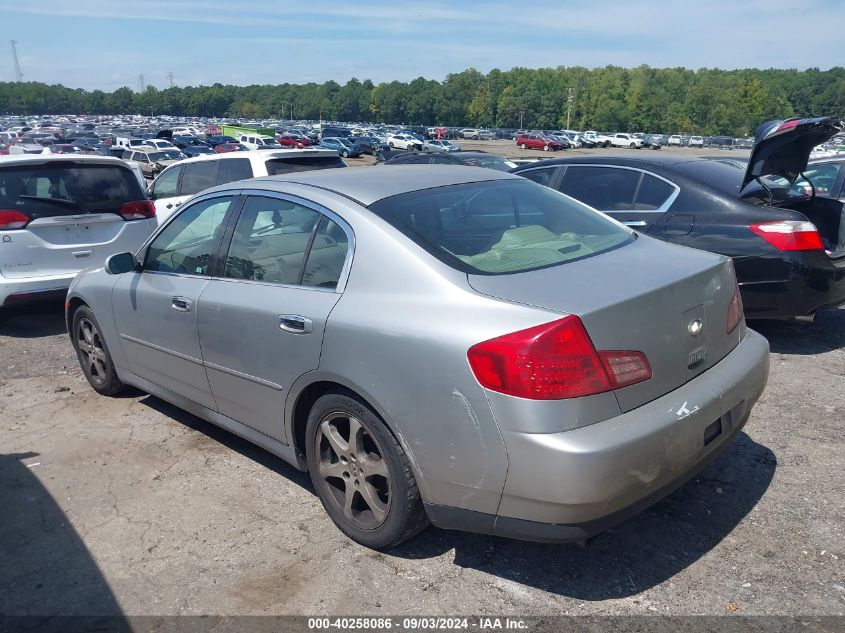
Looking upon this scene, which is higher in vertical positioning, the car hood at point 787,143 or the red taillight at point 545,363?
the car hood at point 787,143

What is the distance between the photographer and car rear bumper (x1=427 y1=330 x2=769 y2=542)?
7.91ft

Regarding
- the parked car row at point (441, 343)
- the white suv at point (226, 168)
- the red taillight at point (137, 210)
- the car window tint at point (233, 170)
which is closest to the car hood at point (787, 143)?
the parked car row at point (441, 343)

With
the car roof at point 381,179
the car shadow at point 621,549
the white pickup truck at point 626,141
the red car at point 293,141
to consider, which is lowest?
the white pickup truck at point 626,141

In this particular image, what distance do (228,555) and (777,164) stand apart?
15.9 feet

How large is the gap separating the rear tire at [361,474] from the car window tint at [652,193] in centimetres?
397

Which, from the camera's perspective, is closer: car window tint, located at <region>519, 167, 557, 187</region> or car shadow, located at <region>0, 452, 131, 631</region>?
car shadow, located at <region>0, 452, 131, 631</region>

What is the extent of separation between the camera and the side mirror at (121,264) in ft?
14.5

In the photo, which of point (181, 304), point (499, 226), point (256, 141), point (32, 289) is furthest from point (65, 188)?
point (256, 141)

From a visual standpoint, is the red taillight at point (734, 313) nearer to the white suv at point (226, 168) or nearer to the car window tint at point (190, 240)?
the car window tint at point (190, 240)

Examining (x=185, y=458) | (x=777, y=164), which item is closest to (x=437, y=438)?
(x=185, y=458)

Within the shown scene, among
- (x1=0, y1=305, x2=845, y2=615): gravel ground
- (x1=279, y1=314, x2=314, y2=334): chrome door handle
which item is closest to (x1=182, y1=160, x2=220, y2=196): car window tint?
(x1=0, y1=305, x2=845, y2=615): gravel ground

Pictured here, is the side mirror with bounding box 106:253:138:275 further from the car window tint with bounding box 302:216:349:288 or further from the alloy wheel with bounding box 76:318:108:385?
the car window tint with bounding box 302:216:349:288

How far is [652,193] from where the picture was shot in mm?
6000

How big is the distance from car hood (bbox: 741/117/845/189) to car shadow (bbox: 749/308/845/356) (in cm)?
143
